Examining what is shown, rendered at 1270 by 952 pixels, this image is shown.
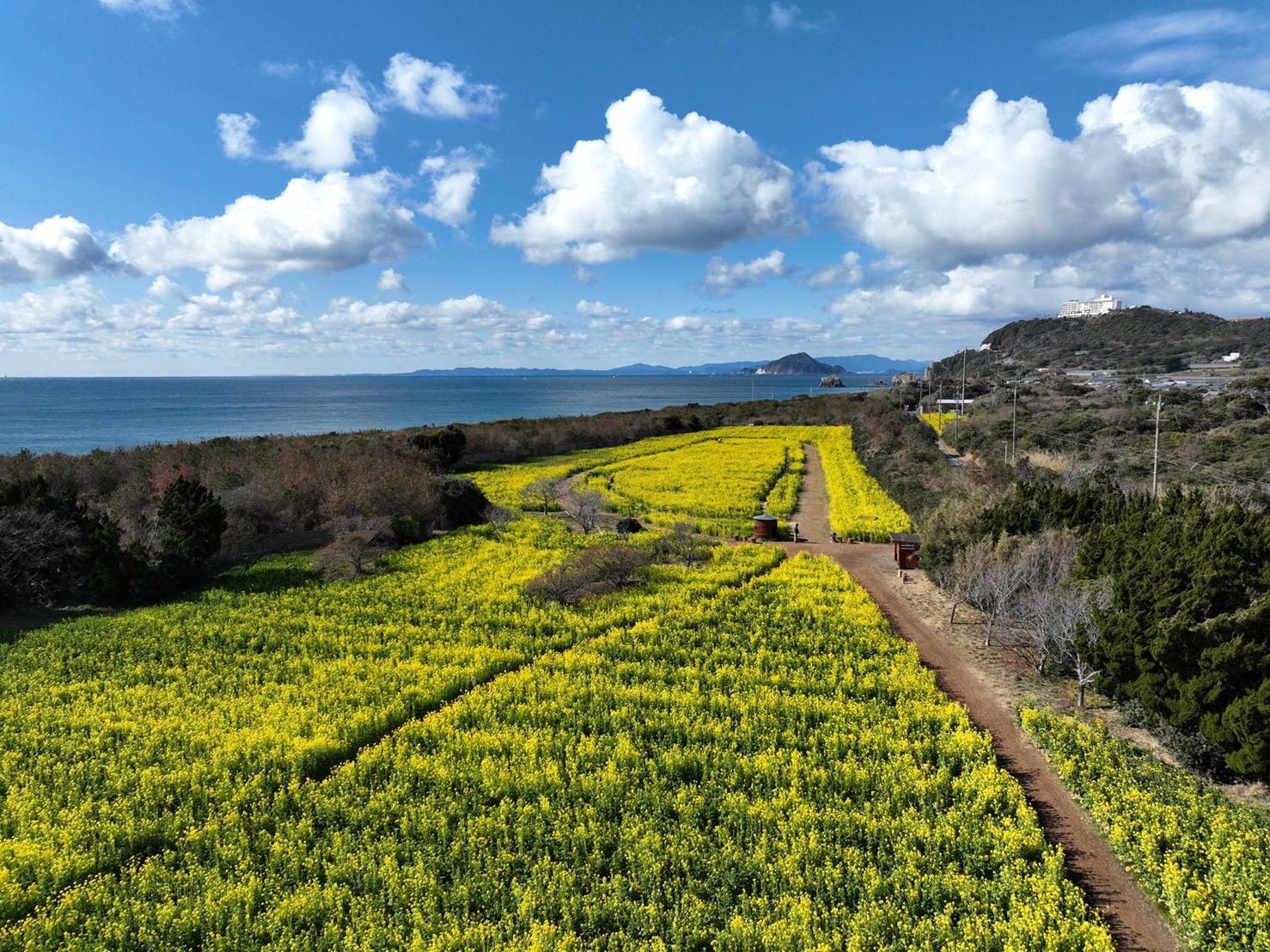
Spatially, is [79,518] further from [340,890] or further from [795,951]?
[795,951]

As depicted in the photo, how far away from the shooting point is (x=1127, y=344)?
135875mm

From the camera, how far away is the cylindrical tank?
28.8 m

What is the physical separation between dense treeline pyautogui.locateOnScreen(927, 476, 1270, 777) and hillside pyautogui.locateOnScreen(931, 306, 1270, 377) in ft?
341

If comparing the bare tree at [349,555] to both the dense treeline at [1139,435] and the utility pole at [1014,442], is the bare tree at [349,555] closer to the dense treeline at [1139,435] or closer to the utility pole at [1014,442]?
the dense treeline at [1139,435]

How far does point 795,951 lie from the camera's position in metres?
7.80

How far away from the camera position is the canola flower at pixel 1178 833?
26.5ft

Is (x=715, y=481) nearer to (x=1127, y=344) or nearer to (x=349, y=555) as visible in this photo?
(x=349, y=555)

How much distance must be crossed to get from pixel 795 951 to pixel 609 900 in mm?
2296

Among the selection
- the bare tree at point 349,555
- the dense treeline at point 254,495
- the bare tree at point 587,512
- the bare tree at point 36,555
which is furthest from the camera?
the bare tree at point 587,512

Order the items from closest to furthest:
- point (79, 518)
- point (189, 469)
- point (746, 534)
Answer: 1. point (79, 518)
2. point (746, 534)
3. point (189, 469)

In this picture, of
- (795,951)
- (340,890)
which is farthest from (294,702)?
(795,951)

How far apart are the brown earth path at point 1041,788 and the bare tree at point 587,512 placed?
1125 centimetres

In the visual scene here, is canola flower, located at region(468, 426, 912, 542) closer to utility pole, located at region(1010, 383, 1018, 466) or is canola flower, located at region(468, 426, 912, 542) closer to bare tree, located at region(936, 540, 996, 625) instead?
bare tree, located at region(936, 540, 996, 625)

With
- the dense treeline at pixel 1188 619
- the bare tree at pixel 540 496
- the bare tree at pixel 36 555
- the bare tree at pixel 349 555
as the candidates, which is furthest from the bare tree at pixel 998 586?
the bare tree at pixel 36 555
